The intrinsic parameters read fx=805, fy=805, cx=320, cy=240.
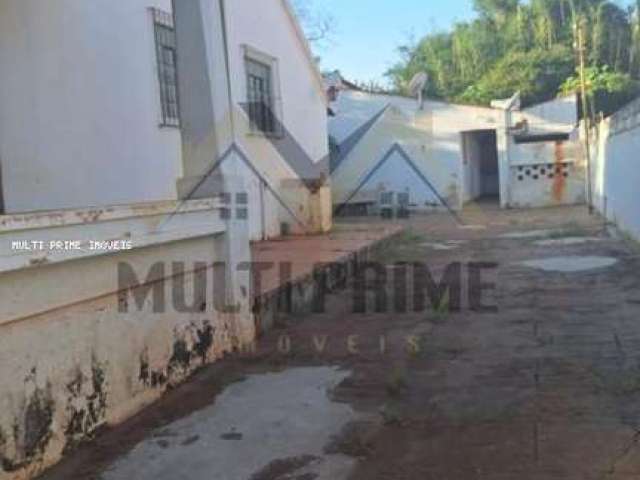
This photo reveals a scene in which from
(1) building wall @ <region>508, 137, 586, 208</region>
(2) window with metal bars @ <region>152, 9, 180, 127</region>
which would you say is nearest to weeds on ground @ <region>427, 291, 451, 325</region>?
(2) window with metal bars @ <region>152, 9, 180, 127</region>

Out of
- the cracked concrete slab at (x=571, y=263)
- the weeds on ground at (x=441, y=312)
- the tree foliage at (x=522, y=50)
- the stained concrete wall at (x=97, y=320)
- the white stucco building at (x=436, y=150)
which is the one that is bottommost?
the weeds on ground at (x=441, y=312)

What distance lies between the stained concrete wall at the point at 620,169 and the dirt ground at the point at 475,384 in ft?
→ 10.7

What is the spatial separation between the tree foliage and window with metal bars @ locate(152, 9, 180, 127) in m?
26.1

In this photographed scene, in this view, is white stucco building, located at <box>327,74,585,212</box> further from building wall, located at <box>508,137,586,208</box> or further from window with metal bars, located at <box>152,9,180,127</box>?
window with metal bars, located at <box>152,9,180,127</box>

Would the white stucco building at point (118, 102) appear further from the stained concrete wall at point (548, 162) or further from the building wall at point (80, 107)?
the stained concrete wall at point (548, 162)

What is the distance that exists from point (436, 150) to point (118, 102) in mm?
17980

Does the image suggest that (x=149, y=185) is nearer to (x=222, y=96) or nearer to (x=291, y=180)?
(x=222, y=96)

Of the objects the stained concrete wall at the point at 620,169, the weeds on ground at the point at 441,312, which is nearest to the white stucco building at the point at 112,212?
the weeds on ground at the point at 441,312

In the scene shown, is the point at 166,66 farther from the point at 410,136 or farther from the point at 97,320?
the point at 410,136

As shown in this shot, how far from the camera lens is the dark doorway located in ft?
92.4

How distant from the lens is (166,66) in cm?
1034

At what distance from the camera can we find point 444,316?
26.1 feet

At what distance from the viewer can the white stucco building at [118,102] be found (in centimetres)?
659

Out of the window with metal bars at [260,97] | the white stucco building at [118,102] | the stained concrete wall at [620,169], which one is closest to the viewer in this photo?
the white stucco building at [118,102]
